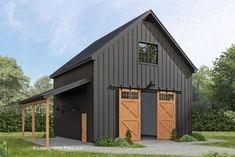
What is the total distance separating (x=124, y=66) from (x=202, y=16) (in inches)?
252

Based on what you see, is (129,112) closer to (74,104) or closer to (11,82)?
(74,104)

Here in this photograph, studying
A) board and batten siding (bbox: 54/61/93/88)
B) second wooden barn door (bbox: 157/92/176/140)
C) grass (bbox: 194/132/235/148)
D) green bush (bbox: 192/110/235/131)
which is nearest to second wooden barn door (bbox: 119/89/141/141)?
second wooden barn door (bbox: 157/92/176/140)

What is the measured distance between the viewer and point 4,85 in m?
47.1

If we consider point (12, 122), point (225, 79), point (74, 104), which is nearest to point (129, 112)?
point (74, 104)

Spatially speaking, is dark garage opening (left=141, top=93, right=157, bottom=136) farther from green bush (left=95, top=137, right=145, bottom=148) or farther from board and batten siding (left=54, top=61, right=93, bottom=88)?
green bush (left=95, top=137, right=145, bottom=148)

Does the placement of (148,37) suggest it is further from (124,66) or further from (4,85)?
(4,85)

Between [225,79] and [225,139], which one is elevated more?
[225,79]

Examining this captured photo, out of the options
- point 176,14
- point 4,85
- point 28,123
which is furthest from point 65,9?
point 4,85

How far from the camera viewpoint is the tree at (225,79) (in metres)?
44.5

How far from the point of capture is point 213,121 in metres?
31.1

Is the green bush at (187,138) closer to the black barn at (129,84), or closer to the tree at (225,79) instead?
the black barn at (129,84)

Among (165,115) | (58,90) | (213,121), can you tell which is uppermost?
(58,90)

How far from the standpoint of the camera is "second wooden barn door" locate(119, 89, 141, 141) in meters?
18.1

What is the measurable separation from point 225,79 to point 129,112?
30916mm
